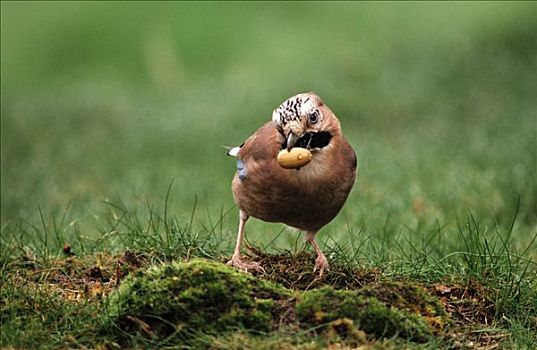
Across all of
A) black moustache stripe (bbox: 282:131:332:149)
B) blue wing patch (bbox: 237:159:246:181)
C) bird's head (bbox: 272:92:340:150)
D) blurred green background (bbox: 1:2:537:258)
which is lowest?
blurred green background (bbox: 1:2:537:258)

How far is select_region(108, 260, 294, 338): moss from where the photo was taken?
15.1ft

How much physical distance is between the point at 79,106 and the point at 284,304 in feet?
32.9

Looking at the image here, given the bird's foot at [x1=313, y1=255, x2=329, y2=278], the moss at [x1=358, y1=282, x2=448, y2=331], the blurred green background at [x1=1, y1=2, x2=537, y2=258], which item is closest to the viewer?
the moss at [x1=358, y1=282, x2=448, y2=331]

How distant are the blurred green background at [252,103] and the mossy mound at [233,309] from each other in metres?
1.51

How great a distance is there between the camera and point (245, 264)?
218 inches

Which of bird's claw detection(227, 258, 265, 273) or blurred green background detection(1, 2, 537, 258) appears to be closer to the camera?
bird's claw detection(227, 258, 265, 273)

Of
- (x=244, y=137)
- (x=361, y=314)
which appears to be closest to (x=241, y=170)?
(x=361, y=314)

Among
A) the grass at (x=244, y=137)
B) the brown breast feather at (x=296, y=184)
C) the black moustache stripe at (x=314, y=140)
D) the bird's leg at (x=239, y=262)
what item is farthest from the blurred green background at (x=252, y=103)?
the black moustache stripe at (x=314, y=140)

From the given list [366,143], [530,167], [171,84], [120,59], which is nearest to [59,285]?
[530,167]

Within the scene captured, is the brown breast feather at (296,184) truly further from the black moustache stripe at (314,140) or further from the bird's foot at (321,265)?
the bird's foot at (321,265)

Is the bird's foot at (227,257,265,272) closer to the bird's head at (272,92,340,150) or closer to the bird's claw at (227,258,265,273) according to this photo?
the bird's claw at (227,258,265,273)

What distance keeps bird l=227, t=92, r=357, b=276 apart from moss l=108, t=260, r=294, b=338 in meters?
0.65

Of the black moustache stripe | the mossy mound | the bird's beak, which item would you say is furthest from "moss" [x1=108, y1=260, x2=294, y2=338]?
the black moustache stripe

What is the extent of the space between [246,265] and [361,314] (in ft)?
3.36
